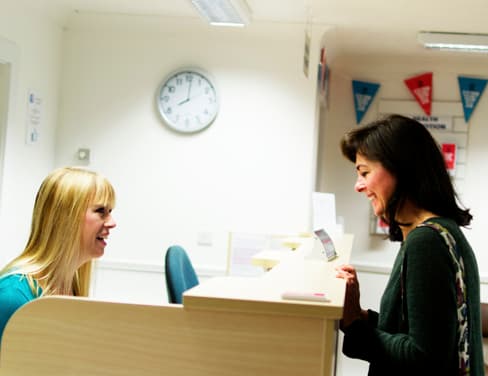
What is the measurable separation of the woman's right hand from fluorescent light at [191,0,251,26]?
2496 millimetres

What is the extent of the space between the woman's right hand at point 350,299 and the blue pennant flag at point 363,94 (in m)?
4.37

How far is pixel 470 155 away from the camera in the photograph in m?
5.74

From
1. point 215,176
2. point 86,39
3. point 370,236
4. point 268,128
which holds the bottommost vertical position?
point 370,236

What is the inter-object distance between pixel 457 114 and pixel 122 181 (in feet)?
9.26

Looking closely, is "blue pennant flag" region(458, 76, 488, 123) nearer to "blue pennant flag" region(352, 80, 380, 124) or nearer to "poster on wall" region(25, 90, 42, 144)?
"blue pennant flag" region(352, 80, 380, 124)

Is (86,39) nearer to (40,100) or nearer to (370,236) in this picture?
(40,100)

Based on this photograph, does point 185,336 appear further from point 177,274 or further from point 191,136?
point 191,136

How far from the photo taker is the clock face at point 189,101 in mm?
4746

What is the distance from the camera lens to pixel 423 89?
227 inches

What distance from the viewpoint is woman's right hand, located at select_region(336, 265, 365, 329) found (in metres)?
1.44

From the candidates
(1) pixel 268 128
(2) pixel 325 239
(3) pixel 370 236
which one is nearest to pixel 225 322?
(2) pixel 325 239

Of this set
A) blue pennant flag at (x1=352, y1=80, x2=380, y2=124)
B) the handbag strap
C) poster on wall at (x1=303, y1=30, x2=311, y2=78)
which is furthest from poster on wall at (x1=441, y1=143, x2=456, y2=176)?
the handbag strap

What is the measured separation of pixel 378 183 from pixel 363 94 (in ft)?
14.9

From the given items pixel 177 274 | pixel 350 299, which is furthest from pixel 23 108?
pixel 350 299
